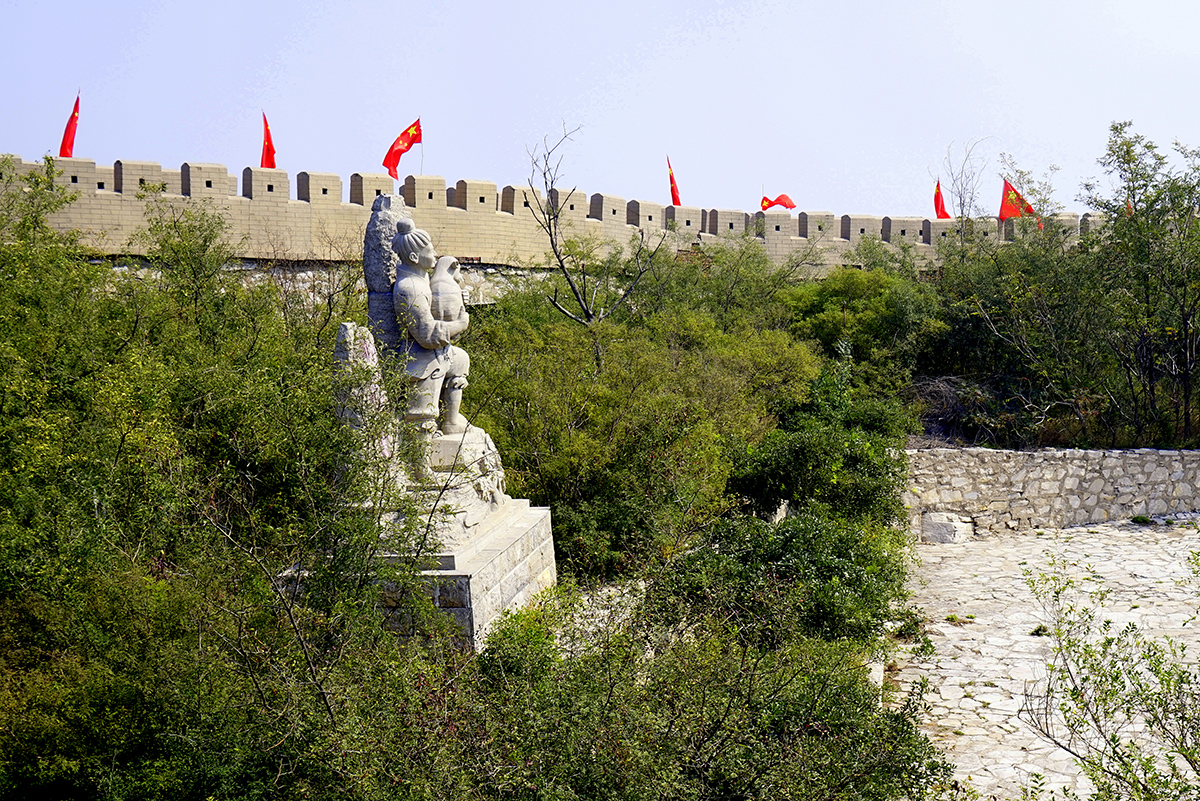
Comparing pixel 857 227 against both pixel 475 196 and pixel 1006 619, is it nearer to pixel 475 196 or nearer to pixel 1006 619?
pixel 475 196

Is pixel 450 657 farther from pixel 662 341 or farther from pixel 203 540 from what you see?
pixel 662 341

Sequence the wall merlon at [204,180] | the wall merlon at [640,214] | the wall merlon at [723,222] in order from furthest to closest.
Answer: the wall merlon at [723,222], the wall merlon at [640,214], the wall merlon at [204,180]

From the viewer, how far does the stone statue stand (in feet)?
22.3

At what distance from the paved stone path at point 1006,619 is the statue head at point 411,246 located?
406cm

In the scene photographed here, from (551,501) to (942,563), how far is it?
15.7 feet

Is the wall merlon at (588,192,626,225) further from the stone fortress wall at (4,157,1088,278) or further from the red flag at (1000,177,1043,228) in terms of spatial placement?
the red flag at (1000,177,1043,228)

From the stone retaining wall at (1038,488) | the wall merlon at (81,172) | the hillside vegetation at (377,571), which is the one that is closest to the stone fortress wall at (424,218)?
the wall merlon at (81,172)

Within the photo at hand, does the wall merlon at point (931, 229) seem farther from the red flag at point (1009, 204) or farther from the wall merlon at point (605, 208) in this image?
the wall merlon at point (605, 208)

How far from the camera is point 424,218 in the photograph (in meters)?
20.4

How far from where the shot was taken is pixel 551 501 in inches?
374

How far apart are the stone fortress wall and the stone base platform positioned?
9176 mm

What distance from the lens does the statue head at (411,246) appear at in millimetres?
6785

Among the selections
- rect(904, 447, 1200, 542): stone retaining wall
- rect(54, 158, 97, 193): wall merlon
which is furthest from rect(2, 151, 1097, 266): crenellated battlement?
rect(904, 447, 1200, 542): stone retaining wall

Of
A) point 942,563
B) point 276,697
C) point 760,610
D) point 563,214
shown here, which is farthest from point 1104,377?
point 276,697
